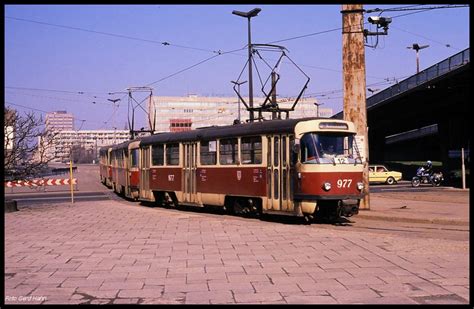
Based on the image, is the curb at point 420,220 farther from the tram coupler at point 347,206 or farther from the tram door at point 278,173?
the tram door at point 278,173

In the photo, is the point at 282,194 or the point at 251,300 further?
the point at 282,194

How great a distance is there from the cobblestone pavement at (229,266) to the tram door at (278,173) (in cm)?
142

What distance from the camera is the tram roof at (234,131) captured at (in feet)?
49.1

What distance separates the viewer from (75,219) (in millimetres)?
16469

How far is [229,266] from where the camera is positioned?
8727mm

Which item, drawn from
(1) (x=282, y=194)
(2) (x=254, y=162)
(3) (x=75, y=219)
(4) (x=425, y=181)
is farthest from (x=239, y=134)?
(4) (x=425, y=181)

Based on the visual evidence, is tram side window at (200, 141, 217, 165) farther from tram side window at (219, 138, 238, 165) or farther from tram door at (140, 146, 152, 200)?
tram door at (140, 146, 152, 200)

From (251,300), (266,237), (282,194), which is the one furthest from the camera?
(282,194)

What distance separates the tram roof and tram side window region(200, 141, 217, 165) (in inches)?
7.4

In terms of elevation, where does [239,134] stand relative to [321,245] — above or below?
above

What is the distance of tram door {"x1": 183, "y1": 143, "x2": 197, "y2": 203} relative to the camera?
62.3 ft

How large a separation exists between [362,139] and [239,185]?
3.72m

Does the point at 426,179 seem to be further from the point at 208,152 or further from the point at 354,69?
the point at 208,152

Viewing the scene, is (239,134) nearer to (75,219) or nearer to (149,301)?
(75,219)
